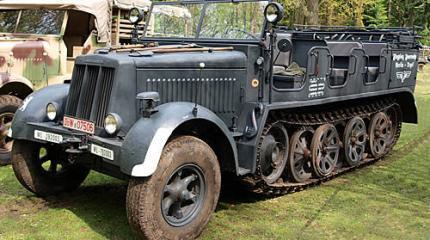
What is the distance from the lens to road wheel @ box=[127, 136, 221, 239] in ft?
14.6

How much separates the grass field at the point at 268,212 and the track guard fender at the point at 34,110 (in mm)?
776

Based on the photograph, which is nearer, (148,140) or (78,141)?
(148,140)

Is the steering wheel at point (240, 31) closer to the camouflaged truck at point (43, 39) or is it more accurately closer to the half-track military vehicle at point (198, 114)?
the half-track military vehicle at point (198, 114)

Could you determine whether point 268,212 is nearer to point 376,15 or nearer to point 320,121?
point 320,121

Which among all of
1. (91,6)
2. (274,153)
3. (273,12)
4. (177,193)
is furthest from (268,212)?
(91,6)

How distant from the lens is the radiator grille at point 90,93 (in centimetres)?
498

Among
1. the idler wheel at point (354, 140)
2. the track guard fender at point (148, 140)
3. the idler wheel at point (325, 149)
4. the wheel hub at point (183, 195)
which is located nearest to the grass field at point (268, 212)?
the idler wheel at point (325, 149)

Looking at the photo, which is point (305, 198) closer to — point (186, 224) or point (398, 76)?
point (186, 224)

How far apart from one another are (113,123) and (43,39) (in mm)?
4511

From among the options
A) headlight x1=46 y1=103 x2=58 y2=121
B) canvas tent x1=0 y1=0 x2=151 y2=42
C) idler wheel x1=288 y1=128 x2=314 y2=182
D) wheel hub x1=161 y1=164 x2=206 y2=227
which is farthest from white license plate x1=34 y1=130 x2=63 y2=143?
canvas tent x1=0 y1=0 x2=151 y2=42

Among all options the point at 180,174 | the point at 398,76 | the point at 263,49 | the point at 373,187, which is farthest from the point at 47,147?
the point at 398,76

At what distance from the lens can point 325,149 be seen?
23.7 feet

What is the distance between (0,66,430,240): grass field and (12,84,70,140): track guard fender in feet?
2.55

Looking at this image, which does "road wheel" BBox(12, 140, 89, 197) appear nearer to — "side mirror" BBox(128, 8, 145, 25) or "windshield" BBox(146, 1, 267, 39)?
"windshield" BBox(146, 1, 267, 39)
